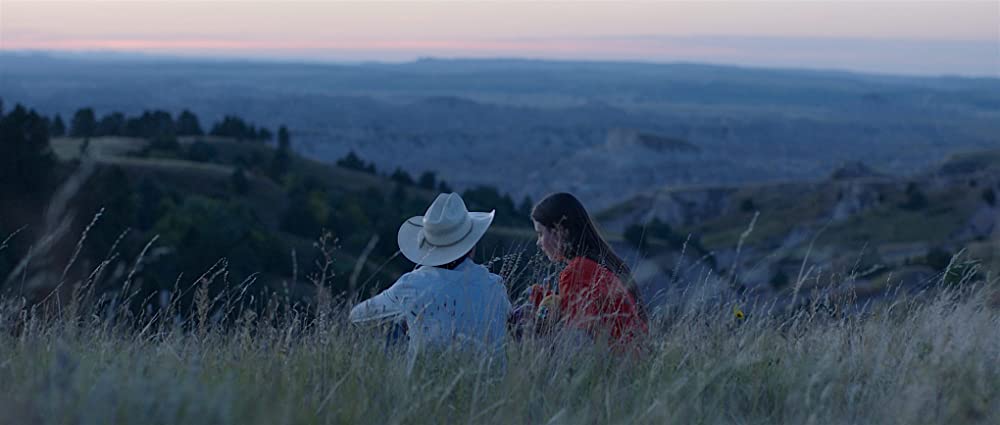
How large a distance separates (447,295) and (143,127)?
2640 inches

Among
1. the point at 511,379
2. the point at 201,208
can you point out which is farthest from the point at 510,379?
the point at 201,208

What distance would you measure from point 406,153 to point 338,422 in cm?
14529

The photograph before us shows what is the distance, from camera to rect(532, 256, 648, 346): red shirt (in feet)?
14.0

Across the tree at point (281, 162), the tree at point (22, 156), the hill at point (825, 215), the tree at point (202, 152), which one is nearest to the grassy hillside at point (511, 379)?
the tree at point (22, 156)

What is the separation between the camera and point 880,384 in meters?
3.72

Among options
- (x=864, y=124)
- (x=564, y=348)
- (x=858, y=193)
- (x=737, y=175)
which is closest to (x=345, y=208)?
(x=858, y=193)

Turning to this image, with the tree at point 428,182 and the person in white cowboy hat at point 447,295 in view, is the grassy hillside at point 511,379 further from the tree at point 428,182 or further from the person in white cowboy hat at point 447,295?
the tree at point 428,182

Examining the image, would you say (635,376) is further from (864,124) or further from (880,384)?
(864,124)

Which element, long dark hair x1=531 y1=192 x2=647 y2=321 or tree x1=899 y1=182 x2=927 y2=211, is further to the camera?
tree x1=899 y1=182 x2=927 y2=211

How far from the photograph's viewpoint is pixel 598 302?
14.7 ft

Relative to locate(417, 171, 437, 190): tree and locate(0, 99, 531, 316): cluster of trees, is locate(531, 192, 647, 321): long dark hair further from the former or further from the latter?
locate(417, 171, 437, 190): tree

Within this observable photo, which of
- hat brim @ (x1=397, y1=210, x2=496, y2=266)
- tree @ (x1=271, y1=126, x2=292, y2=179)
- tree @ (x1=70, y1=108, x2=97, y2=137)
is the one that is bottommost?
tree @ (x1=271, y1=126, x2=292, y2=179)

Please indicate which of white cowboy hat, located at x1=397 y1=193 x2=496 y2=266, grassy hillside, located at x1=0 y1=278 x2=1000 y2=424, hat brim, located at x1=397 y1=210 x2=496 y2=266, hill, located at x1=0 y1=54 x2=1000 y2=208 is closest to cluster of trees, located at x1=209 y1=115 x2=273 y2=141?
hill, located at x1=0 y1=54 x2=1000 y2=208

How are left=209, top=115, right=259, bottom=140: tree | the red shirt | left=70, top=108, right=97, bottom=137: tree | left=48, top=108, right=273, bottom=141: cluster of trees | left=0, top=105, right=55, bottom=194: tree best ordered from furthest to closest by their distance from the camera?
left=209, top=115, right=259, bottom=140: tree, left=48, top=108, right=273, bottom=141: cluster of trees, left=70, top=108, right=97, bottom=137: tree, left=0, top=105, right=55, bottom=194: tree, the red shirt
